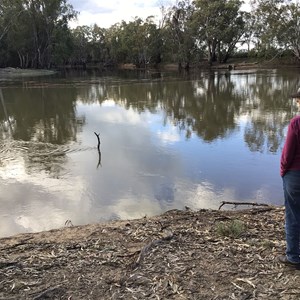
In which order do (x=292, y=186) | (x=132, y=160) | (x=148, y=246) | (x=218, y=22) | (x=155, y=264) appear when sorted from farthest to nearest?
(x=218, y=22)
(x=132, y=160)
(x=148, y=246)
(x=155, y=264)
(x=292, y=186)

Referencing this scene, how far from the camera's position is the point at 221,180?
8539 mm

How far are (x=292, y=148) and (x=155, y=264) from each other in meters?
1.66

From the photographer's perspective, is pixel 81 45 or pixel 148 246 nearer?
pixel 148 246

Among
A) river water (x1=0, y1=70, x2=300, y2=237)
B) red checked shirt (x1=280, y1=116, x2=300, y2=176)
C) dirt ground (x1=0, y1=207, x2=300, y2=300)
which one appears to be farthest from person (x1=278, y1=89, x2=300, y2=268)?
river water (x1=0, y1=70, x2=300, y2=237)

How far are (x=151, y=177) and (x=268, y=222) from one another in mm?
4038

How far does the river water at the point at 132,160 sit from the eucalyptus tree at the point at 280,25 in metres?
41.0

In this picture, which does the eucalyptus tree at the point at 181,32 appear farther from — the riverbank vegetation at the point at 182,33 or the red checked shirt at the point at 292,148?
the red checked shirt at the point at 292,148

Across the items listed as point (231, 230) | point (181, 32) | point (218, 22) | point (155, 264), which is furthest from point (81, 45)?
point (155, 264)

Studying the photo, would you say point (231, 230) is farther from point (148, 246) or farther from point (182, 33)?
point (182, 33)

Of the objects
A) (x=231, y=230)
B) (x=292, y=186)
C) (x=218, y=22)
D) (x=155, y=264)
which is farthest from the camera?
(x=218, y=22)

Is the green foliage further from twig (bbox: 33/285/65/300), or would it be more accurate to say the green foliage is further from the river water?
the river water

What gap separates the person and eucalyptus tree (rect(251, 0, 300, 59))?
57.6m

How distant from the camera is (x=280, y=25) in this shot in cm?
5622

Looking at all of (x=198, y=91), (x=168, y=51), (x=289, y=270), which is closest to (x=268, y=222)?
(x=289, y=270)
